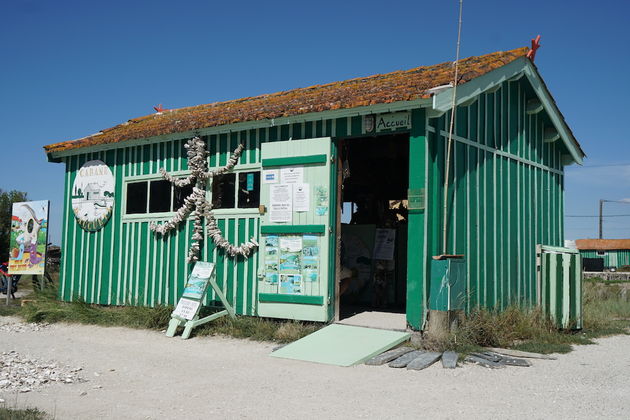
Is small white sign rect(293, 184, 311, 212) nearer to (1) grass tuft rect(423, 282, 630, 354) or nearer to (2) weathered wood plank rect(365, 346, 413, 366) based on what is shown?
(2) weathered wood plank rect(365, 346, 413, 366)

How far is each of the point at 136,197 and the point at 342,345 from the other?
18.7 feet

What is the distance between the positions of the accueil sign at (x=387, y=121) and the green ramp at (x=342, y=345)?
2745 mm

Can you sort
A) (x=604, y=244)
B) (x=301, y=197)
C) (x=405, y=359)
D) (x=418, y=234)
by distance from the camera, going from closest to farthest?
(x=405, y=359)
(x=418, y=234)
(x=301, y=197)
(x=604, y=244)

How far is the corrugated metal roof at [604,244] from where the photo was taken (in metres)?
48.3

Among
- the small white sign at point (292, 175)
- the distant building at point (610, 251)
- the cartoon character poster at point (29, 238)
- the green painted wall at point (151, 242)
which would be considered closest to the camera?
the small white sign at point (292, 175)

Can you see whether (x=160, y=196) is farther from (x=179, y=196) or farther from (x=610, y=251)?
(x=610, y=251)

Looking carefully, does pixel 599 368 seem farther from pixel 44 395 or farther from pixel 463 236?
pixel 44 395

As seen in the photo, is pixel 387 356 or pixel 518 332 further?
pixel 518 332

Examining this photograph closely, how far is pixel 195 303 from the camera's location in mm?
8992

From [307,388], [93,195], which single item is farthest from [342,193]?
[93,195]

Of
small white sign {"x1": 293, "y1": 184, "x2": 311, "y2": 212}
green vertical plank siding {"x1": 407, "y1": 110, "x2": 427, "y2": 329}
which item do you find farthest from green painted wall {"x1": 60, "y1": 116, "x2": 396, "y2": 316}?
green vertical plank siding {"x1": 407, "y1": 110, "x2": 427, "y2": 329}

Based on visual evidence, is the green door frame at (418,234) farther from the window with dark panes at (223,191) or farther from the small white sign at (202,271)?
the window with dark panes at (223,191)

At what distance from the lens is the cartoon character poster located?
13102mm

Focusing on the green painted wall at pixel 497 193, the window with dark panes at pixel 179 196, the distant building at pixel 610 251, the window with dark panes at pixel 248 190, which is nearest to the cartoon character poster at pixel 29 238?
the window with dark panes at pixel 179 196
